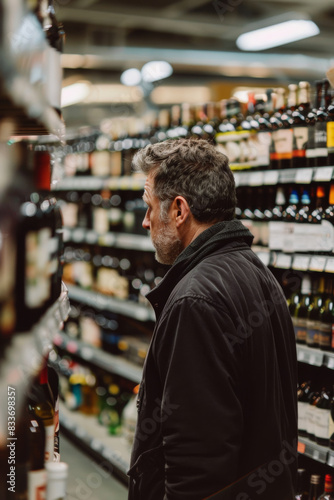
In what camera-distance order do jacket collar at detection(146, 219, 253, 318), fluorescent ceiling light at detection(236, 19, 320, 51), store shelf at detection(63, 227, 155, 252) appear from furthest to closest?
1. fluorescent ceiling light at detection(236, 19, 320, 51)
2. store shelf at detection(63, 227, 155, 252)
3. jacket collar at detection(146, 219, 253, 318)

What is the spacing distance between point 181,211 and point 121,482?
3.28 m

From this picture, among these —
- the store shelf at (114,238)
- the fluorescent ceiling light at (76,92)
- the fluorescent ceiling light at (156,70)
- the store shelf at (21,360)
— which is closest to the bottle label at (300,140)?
the store shelf at (114,238)

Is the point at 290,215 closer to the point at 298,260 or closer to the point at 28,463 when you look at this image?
the point at 298,260

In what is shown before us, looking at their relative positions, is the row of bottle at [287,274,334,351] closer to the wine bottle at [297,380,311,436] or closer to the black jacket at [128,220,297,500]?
the wine bottle at [297,380,311,436]

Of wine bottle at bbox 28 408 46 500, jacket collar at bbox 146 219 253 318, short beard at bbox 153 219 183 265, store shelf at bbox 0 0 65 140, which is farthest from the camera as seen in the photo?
short beard at bbox 153 219 183 265

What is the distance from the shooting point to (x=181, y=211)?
1999 millimetres

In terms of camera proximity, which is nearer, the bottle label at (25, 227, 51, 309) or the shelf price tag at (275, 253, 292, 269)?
the bottle label at (25, 227, 51, 309)

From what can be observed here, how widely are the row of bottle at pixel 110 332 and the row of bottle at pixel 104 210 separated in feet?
2.83

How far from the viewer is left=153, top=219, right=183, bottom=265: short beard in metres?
2.05

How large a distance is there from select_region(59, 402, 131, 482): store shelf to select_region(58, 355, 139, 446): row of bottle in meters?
0.05

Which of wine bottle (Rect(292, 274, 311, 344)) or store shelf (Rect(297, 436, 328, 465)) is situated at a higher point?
wine bottle (Rect(292, 274, 311, 344))

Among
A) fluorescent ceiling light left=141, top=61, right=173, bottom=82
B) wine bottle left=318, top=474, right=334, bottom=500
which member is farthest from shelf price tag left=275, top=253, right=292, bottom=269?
fluorescent ceiling light left=141, top=61, right=173, bottom=82

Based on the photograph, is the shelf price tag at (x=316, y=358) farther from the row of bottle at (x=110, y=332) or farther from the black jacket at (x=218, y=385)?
the row of bottle at (x=110, y=332)

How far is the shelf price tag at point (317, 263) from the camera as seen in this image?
122 inches
